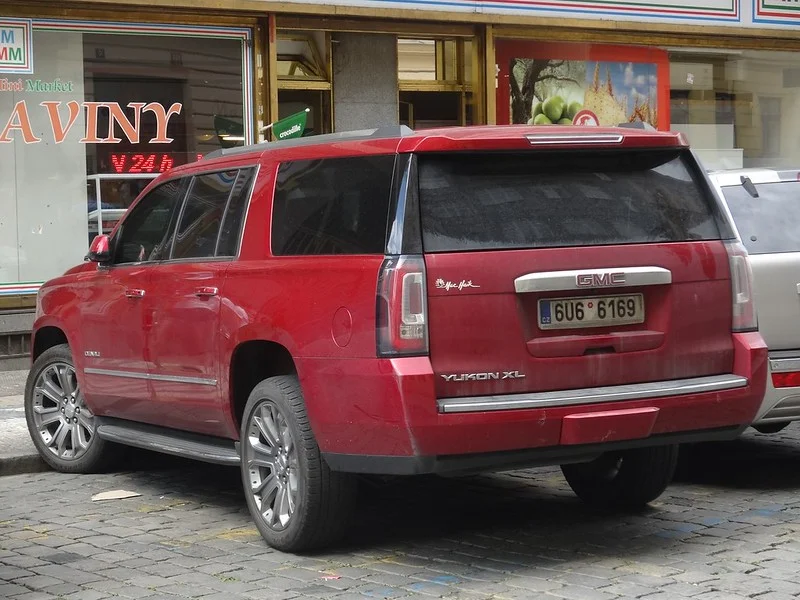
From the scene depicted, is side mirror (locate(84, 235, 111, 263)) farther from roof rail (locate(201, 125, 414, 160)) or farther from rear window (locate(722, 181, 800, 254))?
rear window (locate(722, 181, 800, 254))

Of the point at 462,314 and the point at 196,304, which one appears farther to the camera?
the point at 196,304

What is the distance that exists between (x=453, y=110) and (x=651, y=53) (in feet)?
8.96

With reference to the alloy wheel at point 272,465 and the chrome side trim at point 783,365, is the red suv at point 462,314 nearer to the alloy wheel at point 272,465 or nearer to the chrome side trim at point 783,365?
the alloy wheel at point 272,465

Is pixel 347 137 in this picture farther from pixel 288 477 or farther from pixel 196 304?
pixel 288 477

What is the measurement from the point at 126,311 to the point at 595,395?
9.79 feet

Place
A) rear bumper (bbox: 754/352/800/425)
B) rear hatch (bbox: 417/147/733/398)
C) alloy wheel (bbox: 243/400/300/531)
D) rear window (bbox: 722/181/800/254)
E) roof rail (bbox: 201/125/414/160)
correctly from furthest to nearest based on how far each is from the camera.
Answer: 1. rear window (bbox: 722/181/800/254)
2. rear bumper (bbox: 754/352/800/425)
3. alloy wheel (bbox: 243/400/300/531)
4. roof rail (bbox: 201/125/414/160)
5. rear hatch (bbox: 417/147/733/398)

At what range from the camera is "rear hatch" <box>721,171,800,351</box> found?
24.5ft

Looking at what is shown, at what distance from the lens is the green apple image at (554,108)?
52.6 feet

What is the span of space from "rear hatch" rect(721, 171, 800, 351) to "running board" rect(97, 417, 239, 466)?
9.59ft

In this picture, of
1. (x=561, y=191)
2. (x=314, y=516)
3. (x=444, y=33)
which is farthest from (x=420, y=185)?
(x=444, y=33)

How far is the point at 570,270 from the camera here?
18.9 ft

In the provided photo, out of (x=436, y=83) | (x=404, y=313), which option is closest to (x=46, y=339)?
(x=404, y=313)

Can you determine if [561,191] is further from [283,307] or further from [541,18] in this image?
[541,18]

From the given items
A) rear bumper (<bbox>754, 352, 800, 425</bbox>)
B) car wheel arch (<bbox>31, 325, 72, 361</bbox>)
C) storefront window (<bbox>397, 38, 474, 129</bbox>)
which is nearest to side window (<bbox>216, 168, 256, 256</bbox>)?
car wheel arch (<bbox>31, 325, 72, 361</bbox>)
